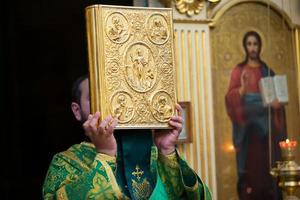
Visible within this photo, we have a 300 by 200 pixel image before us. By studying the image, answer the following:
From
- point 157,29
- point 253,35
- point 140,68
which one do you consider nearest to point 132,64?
point 140,68

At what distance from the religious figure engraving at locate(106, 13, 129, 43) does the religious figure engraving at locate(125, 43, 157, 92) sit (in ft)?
0.17

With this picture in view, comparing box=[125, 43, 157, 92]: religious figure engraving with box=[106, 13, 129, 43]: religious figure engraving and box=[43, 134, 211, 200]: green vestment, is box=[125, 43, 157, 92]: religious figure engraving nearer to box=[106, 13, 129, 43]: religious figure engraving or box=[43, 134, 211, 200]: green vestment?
box=[106, 13, 129, 43]: religious figure engraving

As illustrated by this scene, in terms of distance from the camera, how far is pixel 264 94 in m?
5.06

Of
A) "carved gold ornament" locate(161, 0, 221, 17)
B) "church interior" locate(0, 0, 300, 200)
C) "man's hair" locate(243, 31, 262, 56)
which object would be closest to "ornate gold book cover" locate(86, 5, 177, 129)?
"church interior" locate(0, 0, 300, 200)

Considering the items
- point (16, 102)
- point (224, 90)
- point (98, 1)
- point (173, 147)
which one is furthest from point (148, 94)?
point (224, 90)

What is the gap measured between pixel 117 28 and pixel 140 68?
152 millimetres

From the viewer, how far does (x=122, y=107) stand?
277cm

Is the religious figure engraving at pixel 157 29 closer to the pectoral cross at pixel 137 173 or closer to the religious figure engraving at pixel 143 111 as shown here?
the religious figure engraving at pixel 143 111

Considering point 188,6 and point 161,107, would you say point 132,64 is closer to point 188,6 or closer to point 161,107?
point 161,107

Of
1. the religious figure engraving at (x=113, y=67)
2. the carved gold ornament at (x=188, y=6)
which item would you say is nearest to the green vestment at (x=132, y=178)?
the religious figure engraving at (x=113, y=67)

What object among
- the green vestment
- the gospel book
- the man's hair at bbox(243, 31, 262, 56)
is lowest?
the green vestment

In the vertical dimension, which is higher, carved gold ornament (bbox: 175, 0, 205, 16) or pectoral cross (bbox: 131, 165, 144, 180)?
carved gold ornament (bbox: 175, 0, 205, 16)

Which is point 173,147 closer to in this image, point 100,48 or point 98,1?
point 100,48

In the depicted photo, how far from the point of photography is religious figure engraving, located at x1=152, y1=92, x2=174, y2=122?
2.84 metres
